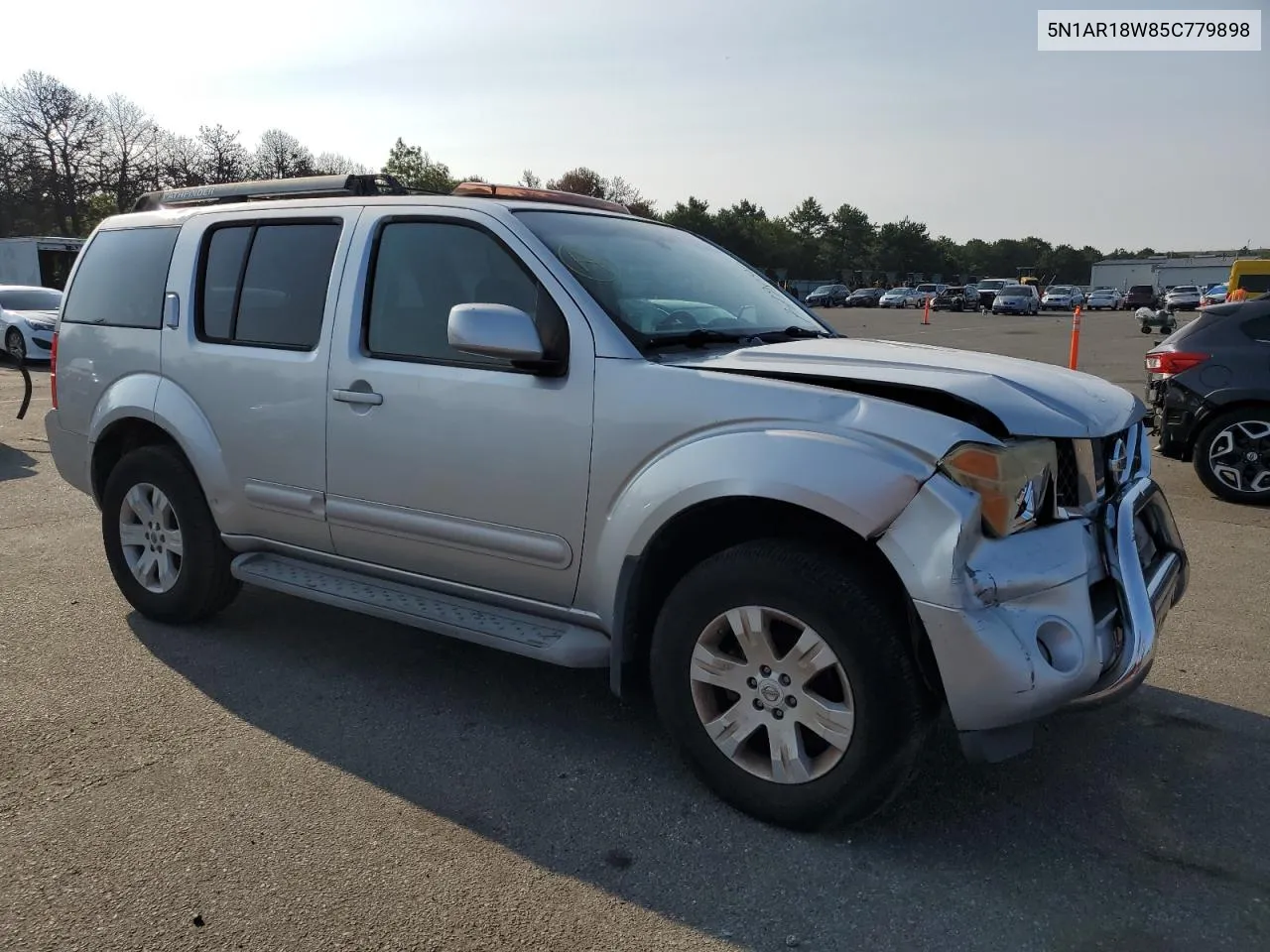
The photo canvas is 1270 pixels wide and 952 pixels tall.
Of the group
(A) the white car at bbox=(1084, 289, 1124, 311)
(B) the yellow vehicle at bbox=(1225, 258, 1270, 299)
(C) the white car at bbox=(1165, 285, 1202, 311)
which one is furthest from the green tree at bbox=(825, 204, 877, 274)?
(B) the yellow vehicle at bbox=(1225, 258, 1270, 299)

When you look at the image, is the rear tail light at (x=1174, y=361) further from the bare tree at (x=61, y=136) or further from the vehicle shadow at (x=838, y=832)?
the bare tree at (x=61, y=136)

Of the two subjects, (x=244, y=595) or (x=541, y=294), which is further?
(x=244, y=595)

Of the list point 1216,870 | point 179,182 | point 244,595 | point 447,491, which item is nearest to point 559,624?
point 447,491

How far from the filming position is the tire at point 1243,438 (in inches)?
287

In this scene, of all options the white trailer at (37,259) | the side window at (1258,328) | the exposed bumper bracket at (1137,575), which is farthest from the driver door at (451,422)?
the white trailer at (37,259)

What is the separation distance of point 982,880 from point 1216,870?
0.64m

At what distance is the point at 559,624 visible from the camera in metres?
3.48

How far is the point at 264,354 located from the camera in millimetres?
4223

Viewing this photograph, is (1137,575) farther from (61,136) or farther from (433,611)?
(61,136)

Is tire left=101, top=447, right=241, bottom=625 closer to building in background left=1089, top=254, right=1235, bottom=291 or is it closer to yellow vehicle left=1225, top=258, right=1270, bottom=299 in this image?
yellow vehicle left=1225, top=258, right=1270, bottom=299

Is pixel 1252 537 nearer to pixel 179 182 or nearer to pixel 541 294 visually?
pixel 541 294

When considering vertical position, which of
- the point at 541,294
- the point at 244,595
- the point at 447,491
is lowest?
the point at 244,595

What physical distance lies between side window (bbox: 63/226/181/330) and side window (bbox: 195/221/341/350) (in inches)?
11.9

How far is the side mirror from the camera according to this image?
3.26m
